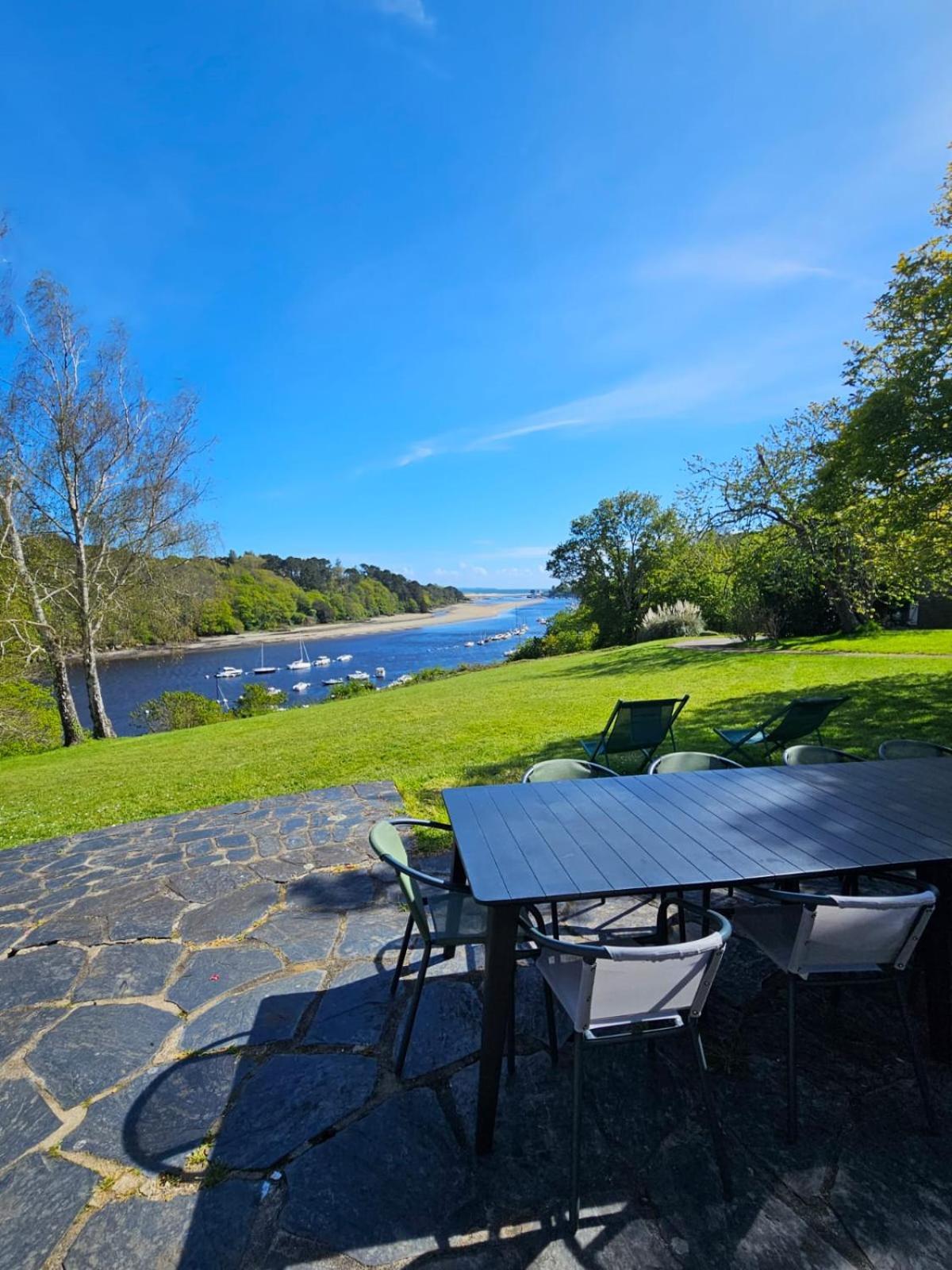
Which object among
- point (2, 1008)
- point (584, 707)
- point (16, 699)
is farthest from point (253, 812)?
point (16, 699)

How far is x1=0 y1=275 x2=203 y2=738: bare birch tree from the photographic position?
39.1 feet

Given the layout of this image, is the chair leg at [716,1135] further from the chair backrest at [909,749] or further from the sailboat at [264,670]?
the sailboat at [264,670]

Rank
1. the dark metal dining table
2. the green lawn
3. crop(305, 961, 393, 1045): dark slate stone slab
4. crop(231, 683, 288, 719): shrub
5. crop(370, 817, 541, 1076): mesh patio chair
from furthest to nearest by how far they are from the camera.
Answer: crop(231, 683, 288, 719): shrub < the green lawn < crop(305, 961, 393, 1045): dark slate stone slab < crop(370, 817, 541, 1076): mesh patio chair < the dark metal dining table

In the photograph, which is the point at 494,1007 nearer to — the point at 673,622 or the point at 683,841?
the point at 683,841

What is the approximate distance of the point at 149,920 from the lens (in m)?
3.15

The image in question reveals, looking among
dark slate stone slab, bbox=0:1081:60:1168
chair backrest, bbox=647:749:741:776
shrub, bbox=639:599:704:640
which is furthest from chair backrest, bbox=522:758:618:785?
shrub, bbox=639:599:704:640

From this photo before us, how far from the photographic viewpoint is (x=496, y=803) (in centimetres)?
236

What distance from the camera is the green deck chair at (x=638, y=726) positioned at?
4.66 meters

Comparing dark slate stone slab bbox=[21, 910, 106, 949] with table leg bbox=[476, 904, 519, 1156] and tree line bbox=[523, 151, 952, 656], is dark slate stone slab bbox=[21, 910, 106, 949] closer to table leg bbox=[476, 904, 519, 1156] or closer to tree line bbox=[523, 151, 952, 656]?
table leg bbox=[476, 904, 519, 1156]

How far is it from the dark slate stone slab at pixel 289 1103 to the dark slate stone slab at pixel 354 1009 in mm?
92

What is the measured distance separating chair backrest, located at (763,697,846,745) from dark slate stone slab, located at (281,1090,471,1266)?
150 inches

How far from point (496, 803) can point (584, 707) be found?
7007mm

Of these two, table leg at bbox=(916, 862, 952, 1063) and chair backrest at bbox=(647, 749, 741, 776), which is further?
chair backrest at bbox=(647, 749, 741, 776)

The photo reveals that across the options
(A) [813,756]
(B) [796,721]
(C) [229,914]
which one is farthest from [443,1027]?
(B) [796,721]
